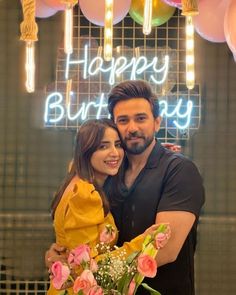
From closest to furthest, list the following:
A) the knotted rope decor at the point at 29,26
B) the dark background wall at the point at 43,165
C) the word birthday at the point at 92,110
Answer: the knotted rope decor at the point at 29,26
the word birthday at the point at 92,110
the dark background wall at the point at 43,165

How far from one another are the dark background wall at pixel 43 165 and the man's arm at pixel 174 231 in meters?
1.95

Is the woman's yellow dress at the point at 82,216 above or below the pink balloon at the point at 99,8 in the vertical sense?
below

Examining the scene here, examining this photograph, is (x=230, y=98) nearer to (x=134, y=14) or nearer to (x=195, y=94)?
(x=195, y=94)

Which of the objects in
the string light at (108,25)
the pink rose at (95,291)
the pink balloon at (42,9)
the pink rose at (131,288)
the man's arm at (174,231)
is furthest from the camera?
the pink balloon at (42,9)

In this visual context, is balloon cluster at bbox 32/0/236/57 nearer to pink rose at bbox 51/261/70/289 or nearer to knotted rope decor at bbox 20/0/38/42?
knotted rope decor at bbox 20/0/38/42

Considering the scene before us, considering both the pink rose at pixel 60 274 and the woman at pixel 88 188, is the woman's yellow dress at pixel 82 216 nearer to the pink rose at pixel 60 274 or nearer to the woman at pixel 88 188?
the woman at pixel 88 188

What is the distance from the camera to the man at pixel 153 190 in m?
2.23

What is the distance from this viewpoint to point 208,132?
4145 mm

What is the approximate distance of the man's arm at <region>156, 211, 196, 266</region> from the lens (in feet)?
7.25

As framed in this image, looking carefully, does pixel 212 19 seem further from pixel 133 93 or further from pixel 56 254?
pixel 56 254

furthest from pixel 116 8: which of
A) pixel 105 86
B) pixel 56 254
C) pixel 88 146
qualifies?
pixel 56 254

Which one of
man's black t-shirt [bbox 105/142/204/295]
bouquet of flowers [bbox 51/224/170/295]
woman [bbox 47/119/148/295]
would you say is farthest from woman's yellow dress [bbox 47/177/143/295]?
bouquet of flowers [bbox 51/224/170/295]

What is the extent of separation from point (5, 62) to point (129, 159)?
6.45 feet

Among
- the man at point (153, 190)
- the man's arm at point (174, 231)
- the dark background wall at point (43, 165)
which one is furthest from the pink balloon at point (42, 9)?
the man's arm at point (174, 231)
